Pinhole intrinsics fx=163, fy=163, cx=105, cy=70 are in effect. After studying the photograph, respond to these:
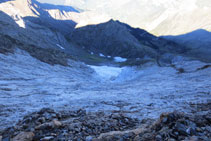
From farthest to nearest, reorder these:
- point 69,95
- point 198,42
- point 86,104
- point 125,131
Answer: point 198,42
point 69,95
point 86,104
point 125,131

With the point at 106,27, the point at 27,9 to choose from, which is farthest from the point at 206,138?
the point at 27,9

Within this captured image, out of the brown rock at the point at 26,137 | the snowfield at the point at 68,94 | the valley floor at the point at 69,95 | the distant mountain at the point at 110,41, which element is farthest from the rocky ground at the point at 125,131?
the distant mountain at the point at 110,41

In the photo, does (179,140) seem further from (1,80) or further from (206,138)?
(1,80)

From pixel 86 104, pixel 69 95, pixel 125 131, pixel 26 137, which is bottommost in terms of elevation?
pixel 26 137

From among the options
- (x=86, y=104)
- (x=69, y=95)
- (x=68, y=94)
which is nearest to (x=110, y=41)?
(x=68, y=94)

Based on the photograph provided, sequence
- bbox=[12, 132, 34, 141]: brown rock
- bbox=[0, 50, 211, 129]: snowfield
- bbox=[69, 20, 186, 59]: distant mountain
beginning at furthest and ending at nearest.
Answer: bbox=[69, 20, 186, 59]: distant mountain
bbox=[0, 50, 211, 129]: snowfield
bbox=[12, 132, 34, 141]: brown rock

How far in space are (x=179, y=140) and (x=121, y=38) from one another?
101m

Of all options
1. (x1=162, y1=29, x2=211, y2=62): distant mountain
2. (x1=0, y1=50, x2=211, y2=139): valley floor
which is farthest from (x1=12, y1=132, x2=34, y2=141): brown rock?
(x1=162, y1=29, x2=211, y2=62): distant mountain

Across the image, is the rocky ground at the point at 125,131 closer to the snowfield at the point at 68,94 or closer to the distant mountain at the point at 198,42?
the snowfield at the point at 68,94

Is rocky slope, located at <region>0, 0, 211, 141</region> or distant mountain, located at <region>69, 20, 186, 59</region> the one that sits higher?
distant mountain, located at <region>69, 20, 186, 59</region>

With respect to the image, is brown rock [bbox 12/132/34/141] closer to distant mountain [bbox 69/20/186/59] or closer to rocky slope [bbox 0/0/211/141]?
rocky slope [bbox 0/0/211/141]

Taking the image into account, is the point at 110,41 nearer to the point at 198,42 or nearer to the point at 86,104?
the point at 198,42

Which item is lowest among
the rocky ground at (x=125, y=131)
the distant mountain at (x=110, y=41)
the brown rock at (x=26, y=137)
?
the brown rock at (x=26, y=137)

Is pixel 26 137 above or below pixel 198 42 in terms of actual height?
below
